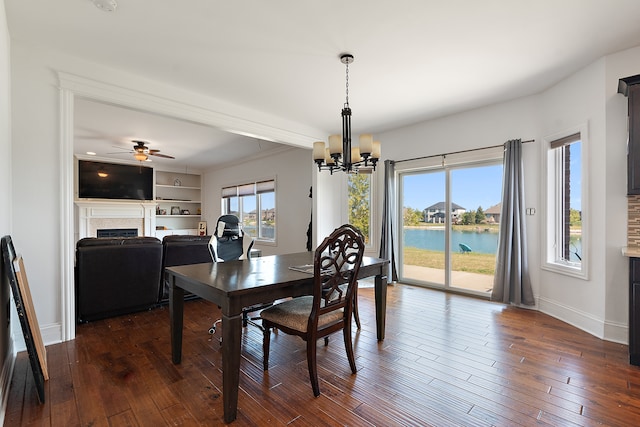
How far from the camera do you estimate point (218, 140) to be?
5.79 meters

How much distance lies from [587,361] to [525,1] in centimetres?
274

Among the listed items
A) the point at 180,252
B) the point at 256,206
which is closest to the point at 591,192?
the point at 180,252

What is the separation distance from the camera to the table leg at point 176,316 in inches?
90.6

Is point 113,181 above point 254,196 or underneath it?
above

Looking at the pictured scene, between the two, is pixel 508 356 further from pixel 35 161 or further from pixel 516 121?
pixel 35 161

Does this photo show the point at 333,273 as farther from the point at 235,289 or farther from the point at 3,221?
the point at 3,221

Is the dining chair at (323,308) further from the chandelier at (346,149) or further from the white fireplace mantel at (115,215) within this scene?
the white fireplace mantel at (115,215)

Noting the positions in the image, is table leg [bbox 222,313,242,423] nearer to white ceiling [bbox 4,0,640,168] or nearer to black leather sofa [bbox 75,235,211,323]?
white ceiling [bbox 4,0,640,168]

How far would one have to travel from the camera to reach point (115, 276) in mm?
3352

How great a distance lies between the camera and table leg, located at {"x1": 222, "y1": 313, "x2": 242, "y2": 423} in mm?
1688

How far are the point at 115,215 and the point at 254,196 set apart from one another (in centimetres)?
331

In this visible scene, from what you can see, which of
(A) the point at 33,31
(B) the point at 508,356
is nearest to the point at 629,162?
(B) the point at 508,356

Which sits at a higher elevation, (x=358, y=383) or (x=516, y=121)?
(x=516, y=121)

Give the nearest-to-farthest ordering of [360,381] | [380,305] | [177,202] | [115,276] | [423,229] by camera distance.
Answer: [360,381] < [380,305] < [115,276] < [423,229] < [177,202]
